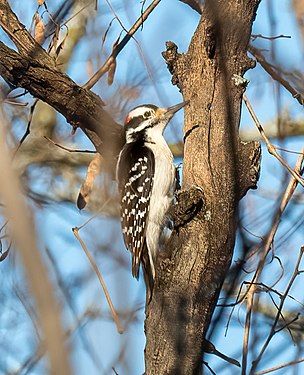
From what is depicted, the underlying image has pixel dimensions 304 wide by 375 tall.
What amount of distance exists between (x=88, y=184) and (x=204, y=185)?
3.26 ft

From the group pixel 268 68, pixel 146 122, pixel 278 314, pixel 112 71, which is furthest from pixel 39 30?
pixel 278 314

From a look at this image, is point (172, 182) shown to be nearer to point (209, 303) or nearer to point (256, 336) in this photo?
point (209, 303)

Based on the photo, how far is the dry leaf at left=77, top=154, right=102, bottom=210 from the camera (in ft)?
12.0

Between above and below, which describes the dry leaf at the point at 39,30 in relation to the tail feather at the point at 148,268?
above

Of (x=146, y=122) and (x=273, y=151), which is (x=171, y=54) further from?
(x=146, y=122)

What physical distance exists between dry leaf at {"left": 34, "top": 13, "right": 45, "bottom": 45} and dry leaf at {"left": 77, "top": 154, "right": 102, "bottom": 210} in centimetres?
69

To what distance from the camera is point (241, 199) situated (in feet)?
9.12

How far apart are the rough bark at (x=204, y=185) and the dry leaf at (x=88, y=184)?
80 centimetres

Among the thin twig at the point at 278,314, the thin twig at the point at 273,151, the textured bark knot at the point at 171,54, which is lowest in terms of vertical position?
the thin twig at the point at 278,314

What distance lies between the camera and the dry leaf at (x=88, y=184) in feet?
12.0

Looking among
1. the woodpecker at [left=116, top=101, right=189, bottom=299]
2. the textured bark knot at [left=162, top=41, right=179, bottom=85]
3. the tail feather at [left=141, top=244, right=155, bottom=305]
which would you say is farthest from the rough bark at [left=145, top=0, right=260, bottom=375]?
the woodpecker at [left=116, top=101, right=189, bottom=299]

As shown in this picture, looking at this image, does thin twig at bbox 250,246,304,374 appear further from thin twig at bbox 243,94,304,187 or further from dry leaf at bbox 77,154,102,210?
dry leaf at bbox 77,154,102,210

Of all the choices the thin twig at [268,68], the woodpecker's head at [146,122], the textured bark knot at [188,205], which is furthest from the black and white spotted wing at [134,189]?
the textured bark knot at [188,205]

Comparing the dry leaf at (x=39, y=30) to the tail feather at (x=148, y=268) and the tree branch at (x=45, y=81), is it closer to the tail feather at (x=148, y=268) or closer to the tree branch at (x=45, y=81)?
the tree branch at (x=45, y=81)
